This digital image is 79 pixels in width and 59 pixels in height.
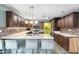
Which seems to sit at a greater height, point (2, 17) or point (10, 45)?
point (2, 17)

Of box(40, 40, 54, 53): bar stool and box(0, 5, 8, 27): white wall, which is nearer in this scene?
box(40, 40, 54, 53): bar stool

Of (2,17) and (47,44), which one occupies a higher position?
(2,17)

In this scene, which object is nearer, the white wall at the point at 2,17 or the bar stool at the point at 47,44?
the bar stool at the point at 47,44

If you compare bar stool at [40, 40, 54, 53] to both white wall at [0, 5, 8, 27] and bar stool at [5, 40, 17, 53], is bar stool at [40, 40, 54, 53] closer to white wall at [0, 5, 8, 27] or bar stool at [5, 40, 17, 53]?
bar stool at [5, 40, 17, 53]

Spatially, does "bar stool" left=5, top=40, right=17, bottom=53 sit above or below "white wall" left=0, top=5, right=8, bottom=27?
below

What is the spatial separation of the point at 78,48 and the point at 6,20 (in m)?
3.92

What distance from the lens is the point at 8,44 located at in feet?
17.9

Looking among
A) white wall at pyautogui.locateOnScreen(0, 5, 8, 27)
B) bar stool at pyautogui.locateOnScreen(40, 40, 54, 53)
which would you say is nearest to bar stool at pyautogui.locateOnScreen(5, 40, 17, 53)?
bar stool at pyautogui.locateOnScreen(40, 40, 54, 53)

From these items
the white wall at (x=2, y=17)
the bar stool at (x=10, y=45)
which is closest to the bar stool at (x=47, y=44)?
the bar stool at (x=10, y=45)

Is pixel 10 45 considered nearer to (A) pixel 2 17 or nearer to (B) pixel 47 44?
(B) pixel 47 44

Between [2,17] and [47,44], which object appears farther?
[2,17]

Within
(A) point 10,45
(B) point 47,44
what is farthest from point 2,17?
(B) point 47,44

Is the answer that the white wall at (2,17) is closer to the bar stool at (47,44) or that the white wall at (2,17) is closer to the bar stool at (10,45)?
the bar stool at (10,45)

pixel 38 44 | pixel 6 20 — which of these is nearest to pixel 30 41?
pixel 38 44
